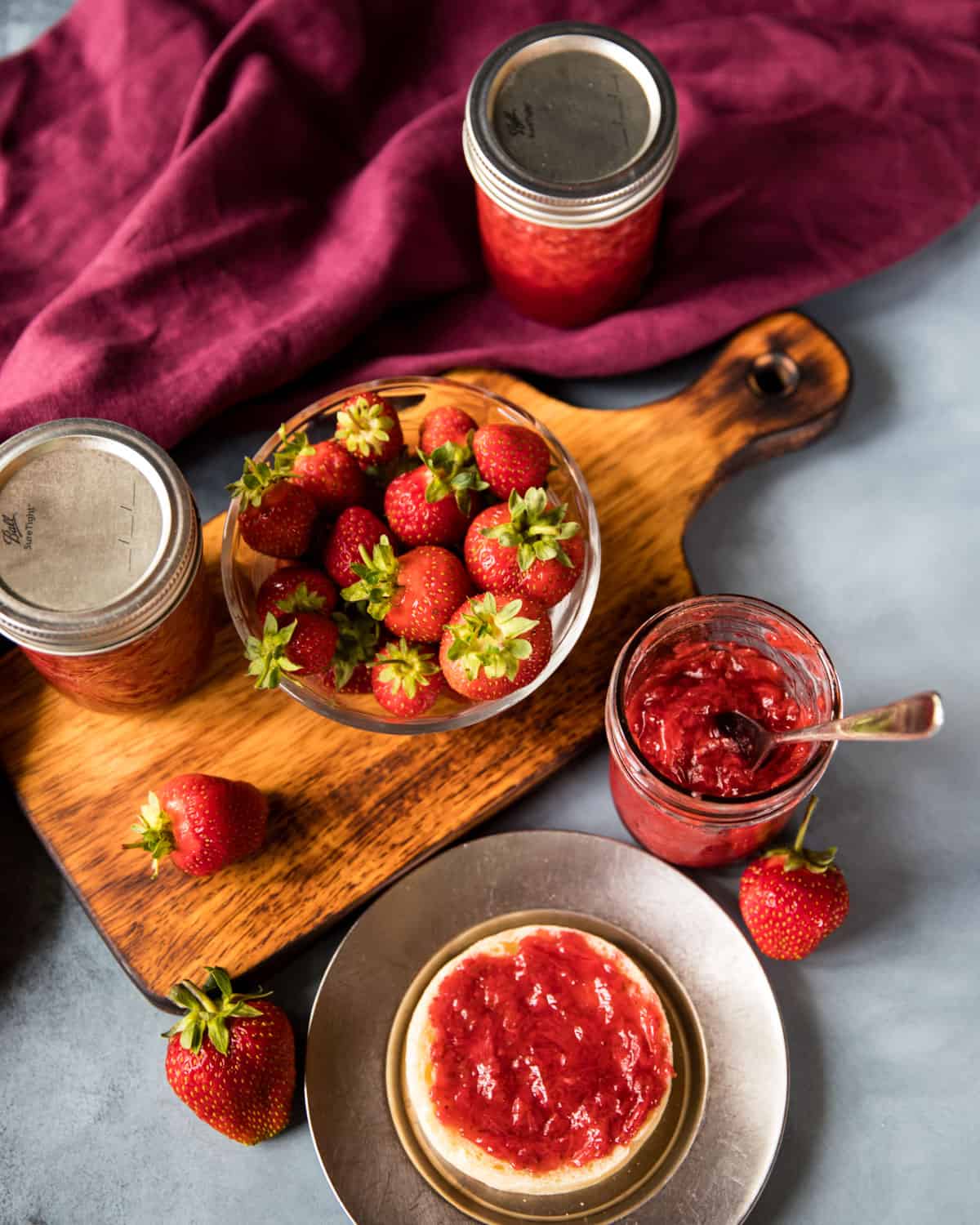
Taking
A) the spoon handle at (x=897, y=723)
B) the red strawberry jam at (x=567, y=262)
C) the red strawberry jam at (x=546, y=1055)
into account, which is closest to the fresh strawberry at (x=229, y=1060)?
the red strawberry jam at (x=546, y=1055)

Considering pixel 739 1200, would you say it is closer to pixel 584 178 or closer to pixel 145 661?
pixel 145 661

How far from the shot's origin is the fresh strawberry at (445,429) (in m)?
1.86

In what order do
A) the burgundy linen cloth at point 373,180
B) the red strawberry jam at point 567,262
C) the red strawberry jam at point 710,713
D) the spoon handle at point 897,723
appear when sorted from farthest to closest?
the burgundy linen cloth at point 373,180
the red strawberry jam at point 567,262
the red strawberry jam at point 710,713
the spoon handle at point 897,723

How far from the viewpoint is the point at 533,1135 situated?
1.76 meters

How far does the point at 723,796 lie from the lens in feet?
5.36

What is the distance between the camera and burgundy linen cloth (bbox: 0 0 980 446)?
2096 mm

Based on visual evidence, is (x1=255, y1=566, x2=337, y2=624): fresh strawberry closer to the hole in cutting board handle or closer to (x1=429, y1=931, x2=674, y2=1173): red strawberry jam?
(x1=429, y1=931, x2=674, y2=1173): red strawberry jam

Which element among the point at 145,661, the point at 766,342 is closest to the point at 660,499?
the point at 766,342

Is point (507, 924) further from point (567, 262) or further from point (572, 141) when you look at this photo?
point (572, 141)

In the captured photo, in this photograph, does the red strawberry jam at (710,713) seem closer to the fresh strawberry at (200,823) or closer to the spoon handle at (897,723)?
the spoon handle at (897,723)

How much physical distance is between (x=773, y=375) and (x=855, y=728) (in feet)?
2.88

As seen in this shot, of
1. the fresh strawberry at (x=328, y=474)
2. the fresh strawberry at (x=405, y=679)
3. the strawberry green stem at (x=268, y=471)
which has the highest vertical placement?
the strawberry green stem at (x=268, y=471)

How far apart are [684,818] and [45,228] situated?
1.53 metres

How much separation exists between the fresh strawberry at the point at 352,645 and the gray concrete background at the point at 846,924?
0.42 m
